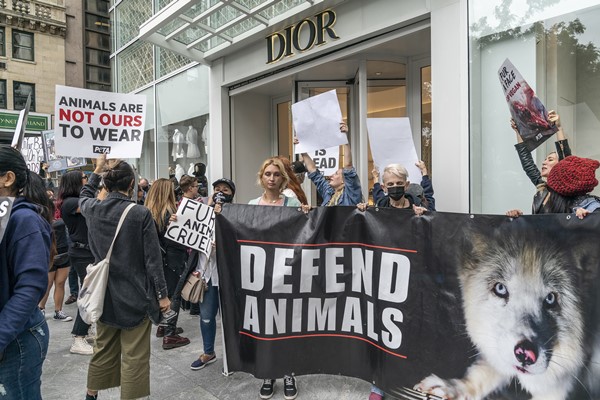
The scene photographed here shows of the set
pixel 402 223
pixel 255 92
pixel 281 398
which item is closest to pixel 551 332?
pixel 402 223

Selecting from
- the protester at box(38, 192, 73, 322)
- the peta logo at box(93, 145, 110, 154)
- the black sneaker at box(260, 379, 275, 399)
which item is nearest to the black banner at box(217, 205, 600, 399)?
the black sneaker at box(260, 379, 275, 399)

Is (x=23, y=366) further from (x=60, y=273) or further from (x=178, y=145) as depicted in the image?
(x=178, y=145)

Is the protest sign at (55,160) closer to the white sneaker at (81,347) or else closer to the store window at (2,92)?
the white sneaker at (81,347)

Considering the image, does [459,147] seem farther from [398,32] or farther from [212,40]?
[212,40]

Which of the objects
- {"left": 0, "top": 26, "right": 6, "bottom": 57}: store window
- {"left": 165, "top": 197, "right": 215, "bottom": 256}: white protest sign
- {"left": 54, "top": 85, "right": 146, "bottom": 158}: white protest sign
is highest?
{"left": 0, "top": 26, "right": 6, "bottom": 57}: store window

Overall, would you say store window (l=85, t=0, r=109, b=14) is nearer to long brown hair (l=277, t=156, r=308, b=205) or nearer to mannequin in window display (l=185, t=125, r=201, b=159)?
mannequin in window display (l=185, t=125, r=201, b=159)

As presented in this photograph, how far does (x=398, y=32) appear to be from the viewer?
5.63 m

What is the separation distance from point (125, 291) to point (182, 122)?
825 cm

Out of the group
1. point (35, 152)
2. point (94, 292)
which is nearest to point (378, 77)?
point (94, 292)

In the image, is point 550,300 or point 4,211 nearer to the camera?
point 4,211

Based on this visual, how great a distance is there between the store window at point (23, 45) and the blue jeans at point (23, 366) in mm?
37815

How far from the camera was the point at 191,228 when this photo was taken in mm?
4035

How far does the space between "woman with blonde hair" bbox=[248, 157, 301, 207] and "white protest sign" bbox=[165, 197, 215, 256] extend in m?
0.62

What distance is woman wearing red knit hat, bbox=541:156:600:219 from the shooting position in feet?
8.76
